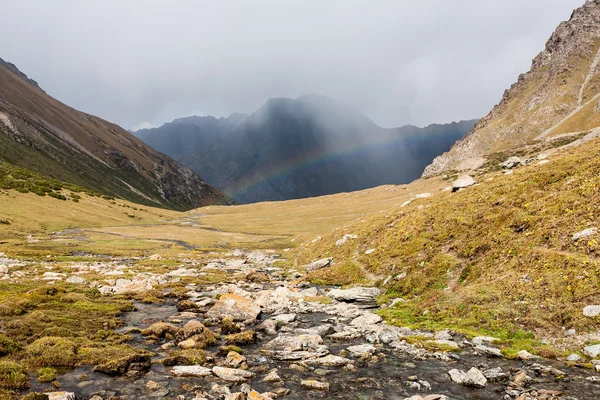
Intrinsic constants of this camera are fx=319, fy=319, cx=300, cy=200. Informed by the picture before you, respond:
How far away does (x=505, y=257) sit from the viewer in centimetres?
2595

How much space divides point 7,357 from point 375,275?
31.9m

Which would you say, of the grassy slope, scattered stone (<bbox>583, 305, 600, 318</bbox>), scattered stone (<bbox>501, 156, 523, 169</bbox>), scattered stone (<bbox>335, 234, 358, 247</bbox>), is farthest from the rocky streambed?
scattered stone (<bbox>501, 156, 523, 169</bbox>)

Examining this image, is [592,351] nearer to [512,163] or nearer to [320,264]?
[320,264]

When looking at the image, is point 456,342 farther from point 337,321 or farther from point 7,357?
point 7,357

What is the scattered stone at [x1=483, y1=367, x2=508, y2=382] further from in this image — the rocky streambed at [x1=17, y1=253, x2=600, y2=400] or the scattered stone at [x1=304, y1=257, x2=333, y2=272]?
the scattered stone at [x1=304, y1=257, x2=333, y2=272]

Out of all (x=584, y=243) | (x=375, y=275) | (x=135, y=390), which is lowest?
(x=375, y=275)

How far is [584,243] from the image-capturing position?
21938 millimetres

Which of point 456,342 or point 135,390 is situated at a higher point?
point 135,390

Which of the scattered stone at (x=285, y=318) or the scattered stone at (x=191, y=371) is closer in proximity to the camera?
the scattered stone at (x=191, y=371)

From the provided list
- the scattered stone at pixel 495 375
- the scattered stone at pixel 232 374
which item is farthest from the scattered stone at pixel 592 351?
the scattered stone at pixel 232 374

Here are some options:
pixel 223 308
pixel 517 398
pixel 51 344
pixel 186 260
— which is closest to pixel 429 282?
pixel 517 398

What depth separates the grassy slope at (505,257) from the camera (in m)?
20.3

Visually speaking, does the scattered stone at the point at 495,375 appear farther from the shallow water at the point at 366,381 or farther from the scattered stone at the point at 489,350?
the scattered stone at the point at 489,350

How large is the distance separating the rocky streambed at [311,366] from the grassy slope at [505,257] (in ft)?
10.9
